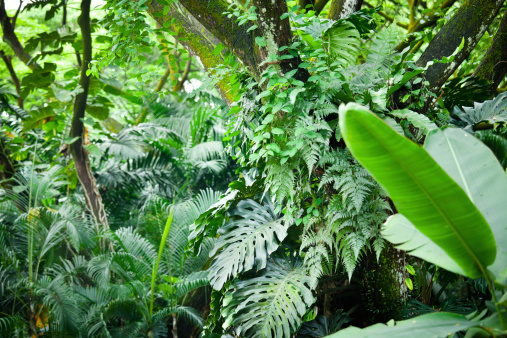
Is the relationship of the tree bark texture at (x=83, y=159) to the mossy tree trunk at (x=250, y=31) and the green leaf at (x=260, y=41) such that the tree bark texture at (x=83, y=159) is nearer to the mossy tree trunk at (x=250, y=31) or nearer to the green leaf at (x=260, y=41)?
the mossy tree trunk at (x=250, y=31)

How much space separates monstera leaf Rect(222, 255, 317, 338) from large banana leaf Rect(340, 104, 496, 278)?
3.95 feet

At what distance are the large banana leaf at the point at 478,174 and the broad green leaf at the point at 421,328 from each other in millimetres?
229

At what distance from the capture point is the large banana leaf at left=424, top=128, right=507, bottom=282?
4.35 ft

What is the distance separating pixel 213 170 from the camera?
5766 mm

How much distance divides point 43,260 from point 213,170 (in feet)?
7.95

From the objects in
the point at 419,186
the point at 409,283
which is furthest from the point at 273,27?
the point at 409,283

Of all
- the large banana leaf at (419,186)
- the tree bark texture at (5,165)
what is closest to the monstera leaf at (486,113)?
the large banana leaf at (419,186)

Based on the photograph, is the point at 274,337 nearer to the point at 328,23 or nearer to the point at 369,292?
the point at 369,292

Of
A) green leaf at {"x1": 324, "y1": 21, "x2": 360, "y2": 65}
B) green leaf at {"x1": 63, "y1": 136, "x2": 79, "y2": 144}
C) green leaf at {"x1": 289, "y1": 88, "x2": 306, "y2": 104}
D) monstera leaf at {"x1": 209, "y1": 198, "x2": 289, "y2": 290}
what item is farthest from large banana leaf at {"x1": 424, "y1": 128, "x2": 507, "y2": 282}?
green leaf at {"x1": 63, "y1": 136, "x2": 79, "y2": 144}

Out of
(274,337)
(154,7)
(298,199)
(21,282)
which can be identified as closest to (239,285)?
(274,337)

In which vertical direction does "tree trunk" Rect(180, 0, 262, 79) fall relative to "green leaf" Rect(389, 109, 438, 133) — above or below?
above

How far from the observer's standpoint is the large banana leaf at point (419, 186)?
109 cm

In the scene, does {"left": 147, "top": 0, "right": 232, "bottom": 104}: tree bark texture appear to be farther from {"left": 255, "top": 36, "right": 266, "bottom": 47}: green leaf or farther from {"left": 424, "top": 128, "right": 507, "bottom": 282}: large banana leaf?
{"left": 424, "top": 128, "right": 507, "bottom": 282}: large banana leaf

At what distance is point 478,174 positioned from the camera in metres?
1.40
